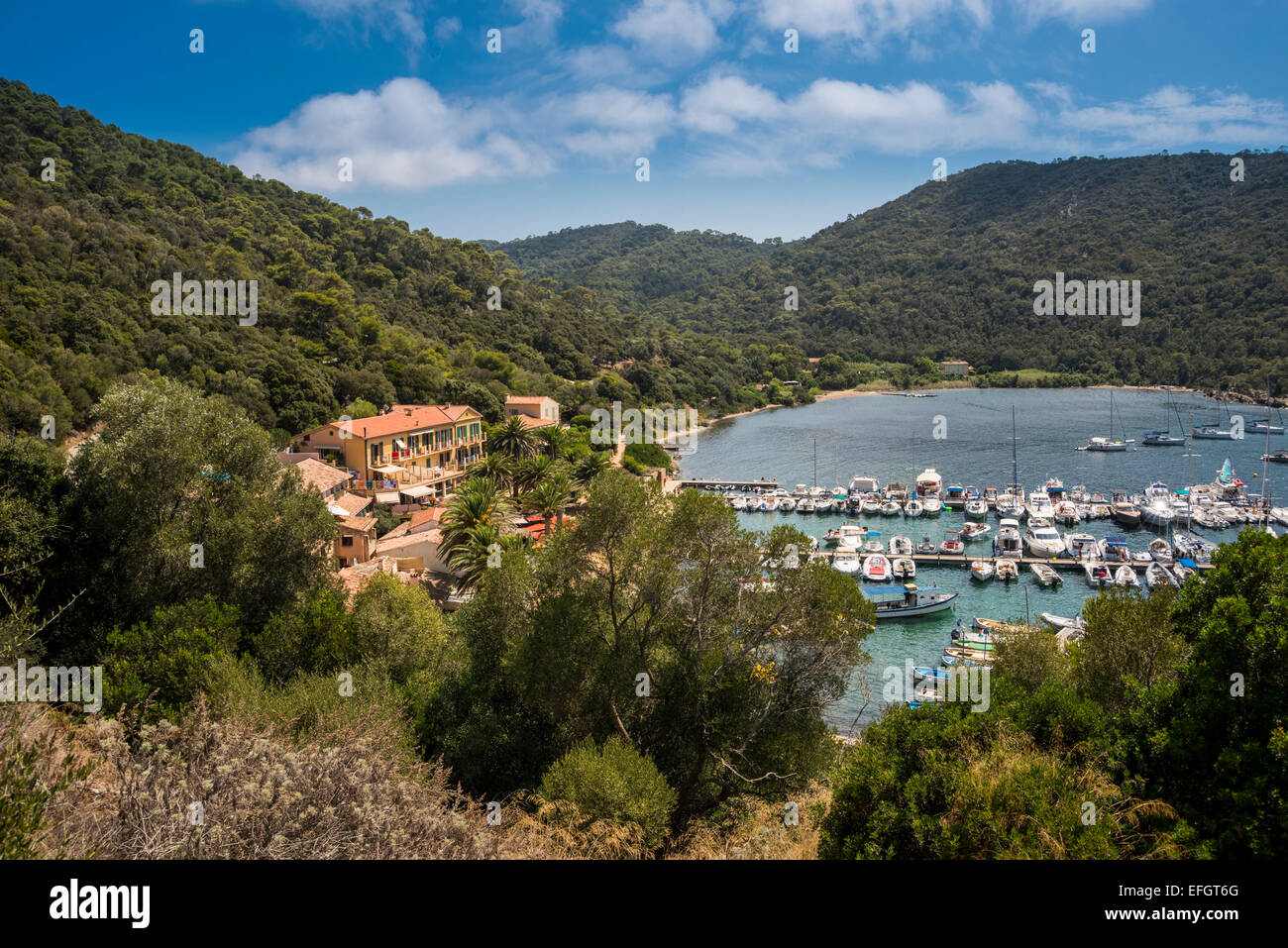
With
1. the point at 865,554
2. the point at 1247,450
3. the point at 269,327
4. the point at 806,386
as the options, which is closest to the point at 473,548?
the point at 865,554

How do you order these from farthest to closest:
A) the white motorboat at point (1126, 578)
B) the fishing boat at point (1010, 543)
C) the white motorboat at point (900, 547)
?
1. the white motorboat at point (900, 547)
2. the fishing boat at point (1010, 543)
3. the white motorboat at point (1126, 578)

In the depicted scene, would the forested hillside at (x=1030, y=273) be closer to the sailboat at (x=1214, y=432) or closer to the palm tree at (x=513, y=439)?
the sailboat at (x=1214, y=432)

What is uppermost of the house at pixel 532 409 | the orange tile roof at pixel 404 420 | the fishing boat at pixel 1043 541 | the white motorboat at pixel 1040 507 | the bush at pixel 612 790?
the house at pixel 532 409

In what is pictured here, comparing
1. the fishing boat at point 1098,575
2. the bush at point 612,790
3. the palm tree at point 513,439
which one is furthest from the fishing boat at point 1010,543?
the bush at point 612,790

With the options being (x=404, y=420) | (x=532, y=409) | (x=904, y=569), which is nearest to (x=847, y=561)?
(x=904, y=569)

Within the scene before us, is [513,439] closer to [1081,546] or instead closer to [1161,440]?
[1081,546]

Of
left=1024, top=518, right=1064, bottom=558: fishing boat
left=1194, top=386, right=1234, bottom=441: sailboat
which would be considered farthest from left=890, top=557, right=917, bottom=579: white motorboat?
left=1194, top=386, right=1234, bottom=441: sailboat

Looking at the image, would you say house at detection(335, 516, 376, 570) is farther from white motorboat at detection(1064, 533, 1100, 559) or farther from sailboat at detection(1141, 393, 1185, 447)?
sailboat at detection(1141, 393, 1185, 447)
